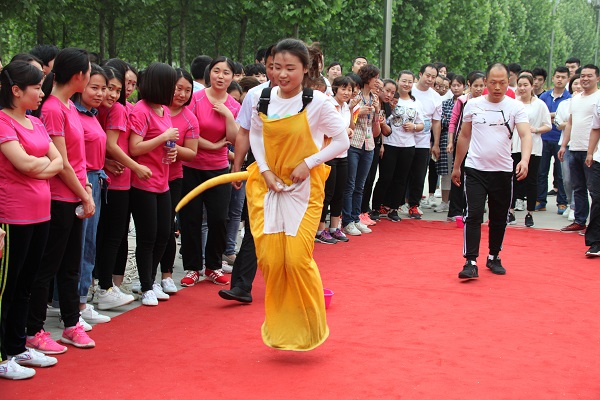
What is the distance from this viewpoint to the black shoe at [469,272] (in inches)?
338

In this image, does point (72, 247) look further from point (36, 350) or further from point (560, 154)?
point (560, 154)

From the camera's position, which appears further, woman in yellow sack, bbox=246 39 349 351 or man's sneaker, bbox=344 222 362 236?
man's sneaker, bbox=344 222 362 236

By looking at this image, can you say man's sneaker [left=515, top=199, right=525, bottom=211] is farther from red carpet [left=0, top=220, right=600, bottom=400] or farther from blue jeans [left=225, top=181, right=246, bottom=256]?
blue jeans [left=225, top=181, right=246, bottom=256]

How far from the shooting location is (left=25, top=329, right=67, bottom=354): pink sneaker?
19.1 feet

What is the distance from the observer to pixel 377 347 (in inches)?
244

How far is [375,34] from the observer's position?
27766 millimetres

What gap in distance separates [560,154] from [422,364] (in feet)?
25.7

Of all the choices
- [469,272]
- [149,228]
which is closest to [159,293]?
[149,228]

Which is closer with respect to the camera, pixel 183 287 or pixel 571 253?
pixel 183 287

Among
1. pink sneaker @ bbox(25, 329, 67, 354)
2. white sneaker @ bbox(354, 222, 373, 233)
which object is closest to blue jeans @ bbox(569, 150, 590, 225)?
white sneaker @ bbox(354, 222, 373, 233)

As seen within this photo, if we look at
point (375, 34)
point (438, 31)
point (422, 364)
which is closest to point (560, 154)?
point (422, 364)

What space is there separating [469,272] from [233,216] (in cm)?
256

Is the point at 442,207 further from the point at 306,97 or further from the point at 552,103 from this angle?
the point at 306,97

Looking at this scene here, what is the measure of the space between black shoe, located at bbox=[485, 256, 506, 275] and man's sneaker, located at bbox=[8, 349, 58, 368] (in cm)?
504
